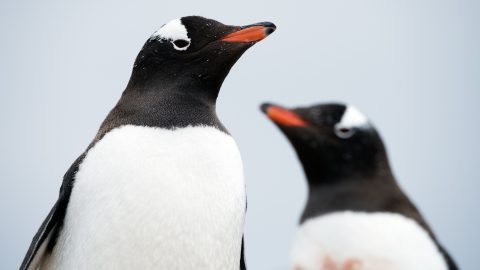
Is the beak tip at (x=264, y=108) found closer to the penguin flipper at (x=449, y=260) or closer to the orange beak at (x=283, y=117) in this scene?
the orange beak at (x=283, y=117)

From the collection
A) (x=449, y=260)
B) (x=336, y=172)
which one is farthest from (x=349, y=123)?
(x=449, y=260)

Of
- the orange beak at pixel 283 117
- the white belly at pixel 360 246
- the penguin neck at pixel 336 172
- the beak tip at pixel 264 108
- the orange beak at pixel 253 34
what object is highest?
the orange beak at pixel 253 34

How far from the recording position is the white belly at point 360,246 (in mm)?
3254

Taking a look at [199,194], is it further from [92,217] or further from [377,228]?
[377,228]

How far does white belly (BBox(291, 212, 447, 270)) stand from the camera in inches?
128

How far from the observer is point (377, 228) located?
330 centimetres

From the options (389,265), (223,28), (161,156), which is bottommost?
(389,265)

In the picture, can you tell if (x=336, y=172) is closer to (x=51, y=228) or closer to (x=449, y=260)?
(x=449, y=260)

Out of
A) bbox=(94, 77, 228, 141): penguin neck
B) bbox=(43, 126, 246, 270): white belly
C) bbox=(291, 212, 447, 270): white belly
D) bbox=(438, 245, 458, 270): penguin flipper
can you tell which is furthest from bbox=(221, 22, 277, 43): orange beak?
bbox=(438, 245, 458, 270): penguin flipper

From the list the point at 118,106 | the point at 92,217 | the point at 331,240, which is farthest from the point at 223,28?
the point at 331,240

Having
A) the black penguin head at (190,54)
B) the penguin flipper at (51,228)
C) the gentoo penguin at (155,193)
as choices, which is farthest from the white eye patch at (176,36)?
the penguin flipper at (51,228)

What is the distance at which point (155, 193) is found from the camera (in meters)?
3.77

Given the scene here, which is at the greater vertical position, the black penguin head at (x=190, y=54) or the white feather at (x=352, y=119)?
the black penguin head at (x=190, y=54)

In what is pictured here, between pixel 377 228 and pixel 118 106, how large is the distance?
5.12 feet
